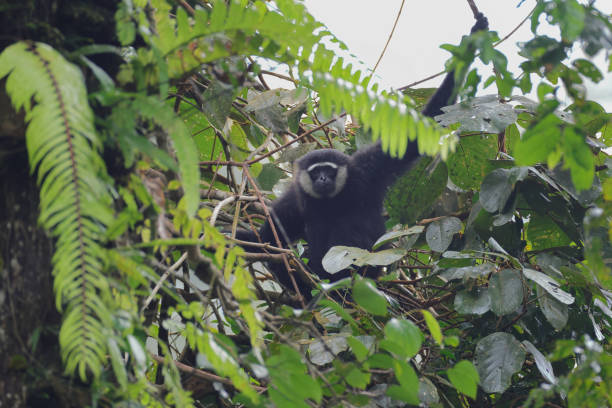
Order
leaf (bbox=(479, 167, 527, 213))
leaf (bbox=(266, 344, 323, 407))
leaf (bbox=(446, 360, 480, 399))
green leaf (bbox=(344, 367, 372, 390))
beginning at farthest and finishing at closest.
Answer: leaf (bbox=(479, 167, 527, 213)), leaf (bbox=(446, 360, 480, 399)), green leaf (bbox=(344, 367, 372, 390)), leaf (bbox=(266, 344, 323, 407))

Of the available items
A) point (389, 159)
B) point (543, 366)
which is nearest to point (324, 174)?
point (389, 159)

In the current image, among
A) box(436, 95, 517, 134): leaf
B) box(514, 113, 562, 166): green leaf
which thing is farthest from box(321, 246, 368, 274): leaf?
box(514, 113, 562, 166): green leaf

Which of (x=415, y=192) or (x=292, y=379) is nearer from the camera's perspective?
(x=292, y=379)

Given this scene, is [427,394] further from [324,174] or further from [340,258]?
[324,174]

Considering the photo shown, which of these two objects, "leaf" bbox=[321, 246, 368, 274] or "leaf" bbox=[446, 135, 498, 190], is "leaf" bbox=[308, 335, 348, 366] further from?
"leaf" bbox=[446, 135, 498, 190]

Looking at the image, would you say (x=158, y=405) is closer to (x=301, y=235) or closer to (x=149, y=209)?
(x=149, y=209)

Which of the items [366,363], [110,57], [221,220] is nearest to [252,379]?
[221,220]

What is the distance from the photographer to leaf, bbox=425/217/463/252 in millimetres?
2754

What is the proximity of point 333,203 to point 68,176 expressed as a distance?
325cm

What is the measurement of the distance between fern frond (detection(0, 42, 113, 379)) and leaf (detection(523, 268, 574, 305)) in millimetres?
1792

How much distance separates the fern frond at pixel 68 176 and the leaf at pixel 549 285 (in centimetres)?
179

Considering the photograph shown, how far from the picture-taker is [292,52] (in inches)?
49.9

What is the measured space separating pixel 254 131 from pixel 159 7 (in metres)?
2.22

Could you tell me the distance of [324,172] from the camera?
3895mm
